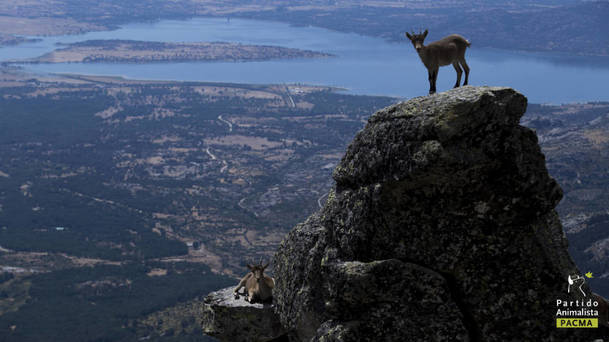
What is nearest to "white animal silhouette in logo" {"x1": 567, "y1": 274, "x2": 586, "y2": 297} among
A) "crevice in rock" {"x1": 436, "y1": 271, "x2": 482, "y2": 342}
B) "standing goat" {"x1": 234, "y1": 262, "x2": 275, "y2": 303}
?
"crevice in rock" {"x1": 436, "y1": 271, "x2": 482, "y2": 342}

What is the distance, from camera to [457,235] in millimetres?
16250

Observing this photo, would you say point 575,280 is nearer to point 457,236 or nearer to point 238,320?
point 457,236

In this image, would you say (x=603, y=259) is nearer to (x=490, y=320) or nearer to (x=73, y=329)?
(x=73, y=329)

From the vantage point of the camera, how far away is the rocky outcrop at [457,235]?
52.0ft

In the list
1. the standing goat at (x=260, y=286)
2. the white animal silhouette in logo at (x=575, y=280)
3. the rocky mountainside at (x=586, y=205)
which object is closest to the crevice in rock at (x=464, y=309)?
the white animal silhouette in logo at (x=575, y=280)

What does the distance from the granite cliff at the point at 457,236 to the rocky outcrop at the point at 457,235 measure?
24 millimetres

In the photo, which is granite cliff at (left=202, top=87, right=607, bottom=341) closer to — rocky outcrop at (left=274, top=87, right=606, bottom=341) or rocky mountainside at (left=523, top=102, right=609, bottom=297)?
rocky outcrop at (left=274, top=87, right=606, bottom=341)

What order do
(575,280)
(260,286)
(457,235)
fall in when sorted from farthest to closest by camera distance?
(260,286)
(457,235)
(575,280)

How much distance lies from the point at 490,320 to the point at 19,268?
166897mm

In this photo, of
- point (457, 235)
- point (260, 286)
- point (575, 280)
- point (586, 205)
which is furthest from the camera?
point (586, 205)

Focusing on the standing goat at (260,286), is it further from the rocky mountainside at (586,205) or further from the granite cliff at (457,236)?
the rocky mountainside at (586,205)

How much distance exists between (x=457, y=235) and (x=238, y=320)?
9.30m

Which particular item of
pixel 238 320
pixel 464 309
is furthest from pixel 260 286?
pixel 464 309

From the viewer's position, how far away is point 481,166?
52.2ft
